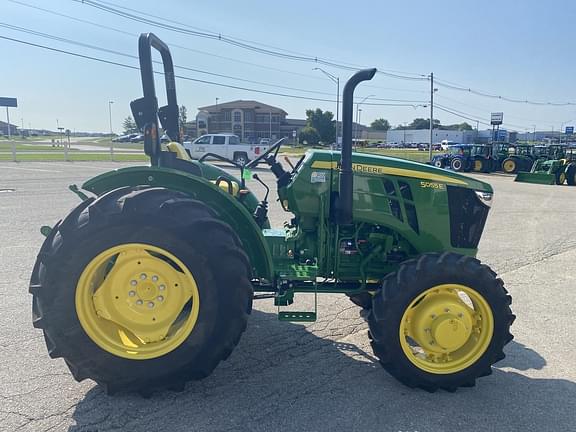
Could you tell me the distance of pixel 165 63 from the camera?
4039 mm

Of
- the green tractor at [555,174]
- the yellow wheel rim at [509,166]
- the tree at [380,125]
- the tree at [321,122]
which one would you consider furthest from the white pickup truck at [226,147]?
the tree at [380,125]

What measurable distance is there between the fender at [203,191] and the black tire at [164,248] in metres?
0.31

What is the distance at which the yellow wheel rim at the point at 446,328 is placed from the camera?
117 inches

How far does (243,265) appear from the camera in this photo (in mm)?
2703

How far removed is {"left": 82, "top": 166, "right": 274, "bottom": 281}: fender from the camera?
3.04m

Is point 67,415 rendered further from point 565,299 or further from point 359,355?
point 565,299

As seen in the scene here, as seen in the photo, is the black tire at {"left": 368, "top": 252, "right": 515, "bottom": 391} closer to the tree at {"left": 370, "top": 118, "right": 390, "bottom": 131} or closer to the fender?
the fender

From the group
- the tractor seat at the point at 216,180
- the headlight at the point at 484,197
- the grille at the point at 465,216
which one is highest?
the tractor seat at the point at 216,180

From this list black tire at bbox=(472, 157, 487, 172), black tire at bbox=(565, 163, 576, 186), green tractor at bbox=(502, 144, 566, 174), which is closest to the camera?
black tire at bbox=(565, 163, 576, 186)

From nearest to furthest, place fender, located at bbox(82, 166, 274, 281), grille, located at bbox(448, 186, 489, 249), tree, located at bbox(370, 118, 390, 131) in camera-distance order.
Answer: fender, located at bbox(82, 166, 274, 281) < grille, located at bbox(448, 186, 489, 249) < tree, located at bbox(370, 118, 390, 131)

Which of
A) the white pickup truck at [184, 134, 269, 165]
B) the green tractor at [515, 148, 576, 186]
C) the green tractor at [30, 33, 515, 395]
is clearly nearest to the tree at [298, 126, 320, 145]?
the white pickup truck at [184, 134, 269, 165]

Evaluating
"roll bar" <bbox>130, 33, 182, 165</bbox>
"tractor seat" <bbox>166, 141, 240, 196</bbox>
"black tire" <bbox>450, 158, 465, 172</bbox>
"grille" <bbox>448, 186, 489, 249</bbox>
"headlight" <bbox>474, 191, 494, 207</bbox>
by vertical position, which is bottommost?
"black tire" <bbox>450, 158, 465, 172</bbox>

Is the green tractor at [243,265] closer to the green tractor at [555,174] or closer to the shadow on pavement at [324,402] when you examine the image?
the shadow on pavement at [324,402]

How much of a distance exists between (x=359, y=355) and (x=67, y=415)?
2099 mm
